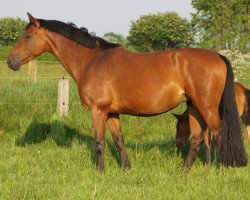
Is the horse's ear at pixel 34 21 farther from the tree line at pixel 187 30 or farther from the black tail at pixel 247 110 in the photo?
the tree line at pixel 187 30

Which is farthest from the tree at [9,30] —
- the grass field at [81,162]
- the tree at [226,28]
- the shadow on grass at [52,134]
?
the shadow on grass at [52,134]

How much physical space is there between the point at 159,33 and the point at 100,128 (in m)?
47.8

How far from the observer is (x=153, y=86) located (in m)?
5.95

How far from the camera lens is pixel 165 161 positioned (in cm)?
649

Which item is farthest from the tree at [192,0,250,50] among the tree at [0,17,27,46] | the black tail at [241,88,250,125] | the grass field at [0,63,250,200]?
the tree at [0,17,27,46]

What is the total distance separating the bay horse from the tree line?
1037 centimetres

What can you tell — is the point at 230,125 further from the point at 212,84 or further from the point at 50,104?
the point at 50,104

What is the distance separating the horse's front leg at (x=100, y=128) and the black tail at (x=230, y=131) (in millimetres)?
1748

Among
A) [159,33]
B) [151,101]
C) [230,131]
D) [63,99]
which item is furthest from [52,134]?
[159,33]

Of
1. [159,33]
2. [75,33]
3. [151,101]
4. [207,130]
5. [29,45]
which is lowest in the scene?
[207,130]

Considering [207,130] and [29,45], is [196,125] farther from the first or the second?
[29,45]

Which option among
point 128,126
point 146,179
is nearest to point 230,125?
point 146,179

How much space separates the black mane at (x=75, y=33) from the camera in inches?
260

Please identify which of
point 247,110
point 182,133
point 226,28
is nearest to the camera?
point 182,133
